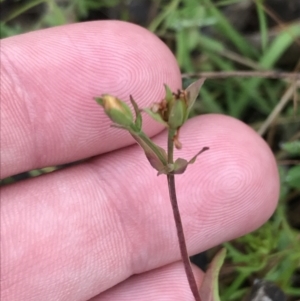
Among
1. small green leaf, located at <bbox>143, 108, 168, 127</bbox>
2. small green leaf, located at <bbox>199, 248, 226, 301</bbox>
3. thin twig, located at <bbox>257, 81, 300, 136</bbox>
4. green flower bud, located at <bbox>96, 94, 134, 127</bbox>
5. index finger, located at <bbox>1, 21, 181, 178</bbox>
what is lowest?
small green leaf, located at <bbox>199, 248, 226, 301</bbox>

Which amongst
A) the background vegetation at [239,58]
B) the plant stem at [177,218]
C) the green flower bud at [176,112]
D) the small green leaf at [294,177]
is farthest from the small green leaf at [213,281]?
the green flower bud at [176,112]

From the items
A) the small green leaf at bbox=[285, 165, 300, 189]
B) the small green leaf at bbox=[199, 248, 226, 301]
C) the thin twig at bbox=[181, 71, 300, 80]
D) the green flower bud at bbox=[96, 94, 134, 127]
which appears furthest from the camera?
the thin twig at bbox=[181, 71, 300, 80]

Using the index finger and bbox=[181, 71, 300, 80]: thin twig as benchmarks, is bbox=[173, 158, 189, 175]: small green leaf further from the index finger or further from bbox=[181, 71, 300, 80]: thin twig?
bbox=[181, 71, 300, 80]: thin twig

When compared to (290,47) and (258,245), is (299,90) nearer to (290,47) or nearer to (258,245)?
(290,47)

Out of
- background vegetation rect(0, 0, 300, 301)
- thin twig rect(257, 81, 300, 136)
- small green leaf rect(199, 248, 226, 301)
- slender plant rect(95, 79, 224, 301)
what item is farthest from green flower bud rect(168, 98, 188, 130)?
thin twig rect(257, 81, 300, 136)

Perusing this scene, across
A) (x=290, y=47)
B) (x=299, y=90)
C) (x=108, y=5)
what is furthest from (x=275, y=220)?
(x=108, y=5)

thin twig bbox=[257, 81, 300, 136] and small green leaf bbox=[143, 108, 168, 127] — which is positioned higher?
small green leaf bbox=[143, 108, 168, 127]

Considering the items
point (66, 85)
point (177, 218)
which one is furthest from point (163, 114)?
point (66, 85)
